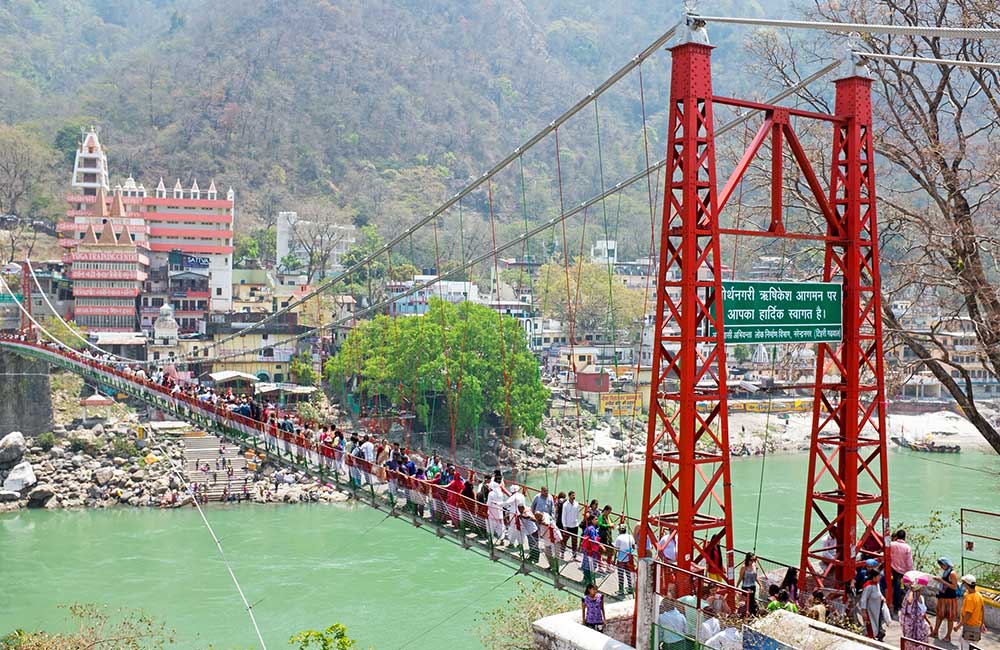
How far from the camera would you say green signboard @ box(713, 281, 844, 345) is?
321 inches

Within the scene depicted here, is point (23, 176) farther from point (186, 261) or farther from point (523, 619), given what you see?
point (523, 619)

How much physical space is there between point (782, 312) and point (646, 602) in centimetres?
251

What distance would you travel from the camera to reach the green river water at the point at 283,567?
18.9 meters

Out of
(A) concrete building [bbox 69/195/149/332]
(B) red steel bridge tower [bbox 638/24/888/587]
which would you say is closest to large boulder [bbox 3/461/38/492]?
(A) concrete building [bbox 69/195/149/332]

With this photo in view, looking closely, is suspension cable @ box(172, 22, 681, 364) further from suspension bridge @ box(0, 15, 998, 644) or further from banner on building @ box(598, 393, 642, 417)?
banner on building @ box(598, 393, 642, 417)

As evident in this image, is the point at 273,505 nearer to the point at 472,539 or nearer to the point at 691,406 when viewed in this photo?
the point at 472,539

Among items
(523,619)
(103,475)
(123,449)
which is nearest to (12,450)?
(103,475)

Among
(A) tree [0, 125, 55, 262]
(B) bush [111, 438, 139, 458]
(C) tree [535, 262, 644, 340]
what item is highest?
(A) tree [0, 125, 55, 262]

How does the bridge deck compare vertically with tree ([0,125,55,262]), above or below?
below

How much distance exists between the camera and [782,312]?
849cm

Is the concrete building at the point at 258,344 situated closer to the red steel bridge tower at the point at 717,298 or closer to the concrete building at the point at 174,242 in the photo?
the concrete building at the point at 174,242

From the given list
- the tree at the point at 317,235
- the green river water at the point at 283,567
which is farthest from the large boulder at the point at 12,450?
the tree at the point at 317,235

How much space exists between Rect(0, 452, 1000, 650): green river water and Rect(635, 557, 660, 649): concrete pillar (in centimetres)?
964

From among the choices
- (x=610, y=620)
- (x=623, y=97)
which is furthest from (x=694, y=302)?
(x=623, y=97)
